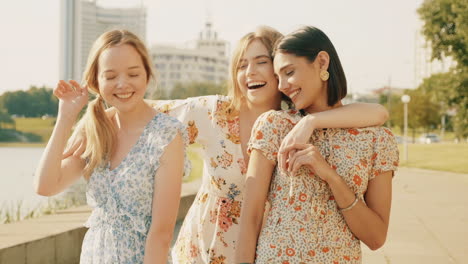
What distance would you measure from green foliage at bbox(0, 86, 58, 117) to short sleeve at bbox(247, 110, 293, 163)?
5282cm

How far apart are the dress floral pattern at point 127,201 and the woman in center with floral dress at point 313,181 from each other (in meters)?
0.36

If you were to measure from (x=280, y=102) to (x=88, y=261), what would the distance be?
4.35 feet

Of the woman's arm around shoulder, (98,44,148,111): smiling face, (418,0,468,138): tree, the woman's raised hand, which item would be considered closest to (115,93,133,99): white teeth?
(98,44,148,111): smiling face

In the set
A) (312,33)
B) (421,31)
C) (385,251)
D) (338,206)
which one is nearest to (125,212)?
(338,206)

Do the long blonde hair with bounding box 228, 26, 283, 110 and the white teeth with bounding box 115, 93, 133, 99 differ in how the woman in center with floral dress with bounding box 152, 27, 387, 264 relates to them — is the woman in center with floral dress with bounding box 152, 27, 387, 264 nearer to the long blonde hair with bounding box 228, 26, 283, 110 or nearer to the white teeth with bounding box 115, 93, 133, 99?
the long blonde hair with bounding box 228, 26, 283, 110

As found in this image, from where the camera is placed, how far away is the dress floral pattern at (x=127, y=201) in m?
2.14

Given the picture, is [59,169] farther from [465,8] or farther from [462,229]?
[465,8]

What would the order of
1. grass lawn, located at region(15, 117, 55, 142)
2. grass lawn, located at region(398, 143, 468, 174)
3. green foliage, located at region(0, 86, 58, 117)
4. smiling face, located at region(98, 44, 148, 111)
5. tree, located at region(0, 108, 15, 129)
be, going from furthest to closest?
grass lawn, located at region(15, 117, 55, 142), tree, located at region(0, 108, 15, 129), green foliage, located at region(0, 86, 58, 117), grass lawn, located at region(398, 143, 468, 174), smiling face, located at region(98, 44, 148, 111)

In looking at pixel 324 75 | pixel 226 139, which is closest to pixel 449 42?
pixel 226 139

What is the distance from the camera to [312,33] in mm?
2139

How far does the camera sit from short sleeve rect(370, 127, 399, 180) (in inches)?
83.5

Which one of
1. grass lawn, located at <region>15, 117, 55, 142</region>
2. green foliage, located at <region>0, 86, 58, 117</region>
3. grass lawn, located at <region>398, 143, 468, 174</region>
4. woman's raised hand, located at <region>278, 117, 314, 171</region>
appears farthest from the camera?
grass lawn, located at <region>15, 117, 55, 142</region>

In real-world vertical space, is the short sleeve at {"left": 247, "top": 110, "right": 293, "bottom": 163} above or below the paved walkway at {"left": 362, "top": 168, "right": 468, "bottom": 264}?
above

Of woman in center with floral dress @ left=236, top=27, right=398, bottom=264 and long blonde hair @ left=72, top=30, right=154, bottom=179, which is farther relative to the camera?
long blonde hair @ left=72, top=30, right=154, bottom=179
